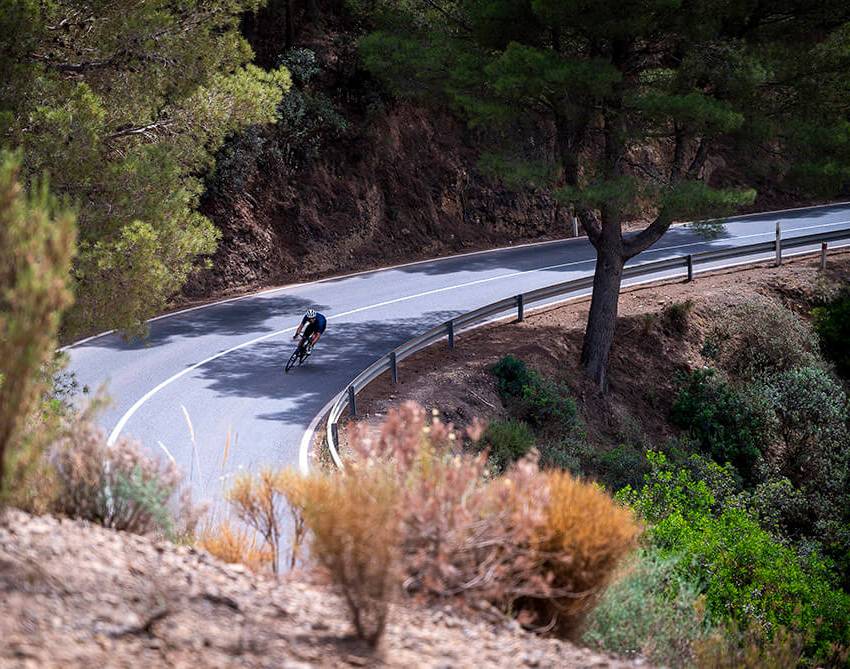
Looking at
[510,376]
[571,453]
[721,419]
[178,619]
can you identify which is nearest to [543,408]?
[510,376]

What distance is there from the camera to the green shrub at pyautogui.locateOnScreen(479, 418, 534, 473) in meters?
16.8

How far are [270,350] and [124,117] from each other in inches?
268

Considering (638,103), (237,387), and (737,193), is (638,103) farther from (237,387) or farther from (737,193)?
(237,387)

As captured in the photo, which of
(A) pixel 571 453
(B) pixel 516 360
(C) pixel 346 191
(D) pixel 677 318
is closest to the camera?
(A) pixel 571 453

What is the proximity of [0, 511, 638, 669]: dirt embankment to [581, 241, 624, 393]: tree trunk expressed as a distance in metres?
14.9

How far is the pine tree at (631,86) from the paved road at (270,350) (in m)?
5.32

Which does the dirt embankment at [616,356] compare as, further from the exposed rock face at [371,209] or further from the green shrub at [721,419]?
the exposed rock face at [371,209]

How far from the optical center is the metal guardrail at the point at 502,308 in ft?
55.1

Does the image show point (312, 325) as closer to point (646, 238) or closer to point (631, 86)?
point (646, 238)

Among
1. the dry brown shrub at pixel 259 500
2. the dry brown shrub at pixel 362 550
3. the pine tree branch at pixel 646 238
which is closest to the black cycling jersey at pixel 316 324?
the pine tree branch at pixel 646 238

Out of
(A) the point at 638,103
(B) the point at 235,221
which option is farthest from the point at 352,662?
(B) the point at 235,221

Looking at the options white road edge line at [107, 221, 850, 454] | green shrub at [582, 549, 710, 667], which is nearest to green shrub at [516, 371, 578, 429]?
white road edge line at [107, 221, 850, 454]

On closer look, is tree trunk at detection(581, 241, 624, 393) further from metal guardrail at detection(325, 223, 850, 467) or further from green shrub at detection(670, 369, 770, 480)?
metal guardrail at detection(325, 223, 850, 467)

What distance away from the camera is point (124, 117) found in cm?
1598
